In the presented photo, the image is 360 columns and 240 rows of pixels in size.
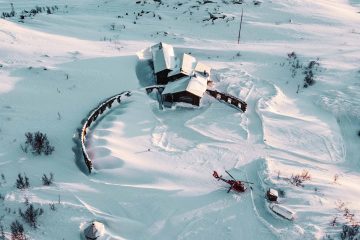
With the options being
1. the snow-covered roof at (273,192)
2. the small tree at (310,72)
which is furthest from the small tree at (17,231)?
the small tree at (310,72)

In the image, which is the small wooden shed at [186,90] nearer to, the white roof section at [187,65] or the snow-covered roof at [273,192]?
the white roof section at [187,65]

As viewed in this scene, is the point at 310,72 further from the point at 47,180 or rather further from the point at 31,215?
the point at 31,215

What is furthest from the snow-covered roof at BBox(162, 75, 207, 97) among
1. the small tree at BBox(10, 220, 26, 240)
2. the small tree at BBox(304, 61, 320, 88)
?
the small tree at BBox(10, 220, 26, 240)

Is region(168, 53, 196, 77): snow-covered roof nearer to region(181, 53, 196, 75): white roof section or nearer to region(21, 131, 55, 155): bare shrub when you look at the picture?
region(181, 53, 196, 75): white roof section

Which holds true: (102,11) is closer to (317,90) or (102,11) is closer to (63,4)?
(63,4)

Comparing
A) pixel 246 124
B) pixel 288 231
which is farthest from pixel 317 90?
pixel 288 231

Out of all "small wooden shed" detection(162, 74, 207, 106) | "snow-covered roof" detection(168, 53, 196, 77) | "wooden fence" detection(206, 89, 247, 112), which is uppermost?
"snow-covered roof" detection(168, 53, 196, 77)

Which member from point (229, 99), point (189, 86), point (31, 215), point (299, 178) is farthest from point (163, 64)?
point (31, 215)
